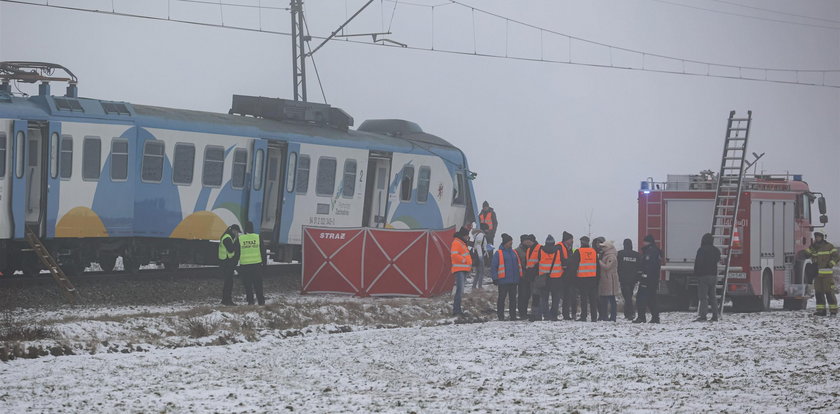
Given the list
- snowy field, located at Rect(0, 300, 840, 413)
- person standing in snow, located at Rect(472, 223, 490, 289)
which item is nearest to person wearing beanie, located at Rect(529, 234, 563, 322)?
snowy field, located at Rect(0, 300, 840, 413)

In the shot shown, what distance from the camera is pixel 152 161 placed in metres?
25.5

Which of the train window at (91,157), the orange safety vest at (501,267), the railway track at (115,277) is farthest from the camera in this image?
the train window at (91,157)

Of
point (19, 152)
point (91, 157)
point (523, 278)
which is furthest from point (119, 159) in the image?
Result: point (523, 278)

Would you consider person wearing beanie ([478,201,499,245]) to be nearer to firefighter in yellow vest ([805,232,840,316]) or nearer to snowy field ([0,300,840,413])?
firefighter in yellow vest ([805,232,840,316])

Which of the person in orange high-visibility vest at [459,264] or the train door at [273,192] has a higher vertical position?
the train door at [273,192]

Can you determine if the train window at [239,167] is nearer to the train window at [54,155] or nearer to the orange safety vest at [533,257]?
the train window at [54,155]

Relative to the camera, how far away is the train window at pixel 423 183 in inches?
1264

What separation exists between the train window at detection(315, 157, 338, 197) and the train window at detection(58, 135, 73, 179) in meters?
6.72

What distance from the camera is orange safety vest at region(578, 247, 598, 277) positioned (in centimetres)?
2240

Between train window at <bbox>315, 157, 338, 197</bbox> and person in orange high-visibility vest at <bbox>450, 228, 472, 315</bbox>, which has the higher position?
train window at <bbox>315, 157, 338, 197</bbox>

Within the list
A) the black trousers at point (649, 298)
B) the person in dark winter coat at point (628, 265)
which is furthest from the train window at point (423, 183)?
the black trousers at point (649, 298)

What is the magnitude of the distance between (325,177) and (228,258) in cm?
683

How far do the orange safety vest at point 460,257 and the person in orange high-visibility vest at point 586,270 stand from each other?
1.89 metres

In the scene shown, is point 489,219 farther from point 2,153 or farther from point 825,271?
point 2,153
